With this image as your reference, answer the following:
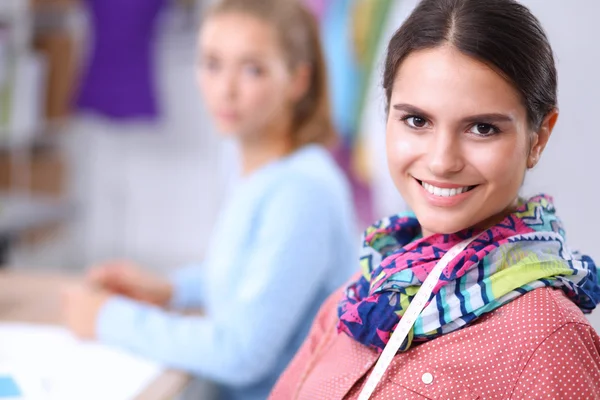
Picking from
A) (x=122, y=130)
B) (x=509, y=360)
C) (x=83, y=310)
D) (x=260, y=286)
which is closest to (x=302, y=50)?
(x=260, y=286)

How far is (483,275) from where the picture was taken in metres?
0.67

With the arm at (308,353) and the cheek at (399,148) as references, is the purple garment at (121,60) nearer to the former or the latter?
the arm at (308,353)

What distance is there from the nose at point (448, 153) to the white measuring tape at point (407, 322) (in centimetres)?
7

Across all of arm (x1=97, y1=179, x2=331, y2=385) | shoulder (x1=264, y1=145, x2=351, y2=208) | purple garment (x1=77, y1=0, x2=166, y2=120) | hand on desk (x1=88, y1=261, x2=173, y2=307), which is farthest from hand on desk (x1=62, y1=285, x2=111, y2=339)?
purple garment (x1=77, y1=0, x2=166, y2=120)

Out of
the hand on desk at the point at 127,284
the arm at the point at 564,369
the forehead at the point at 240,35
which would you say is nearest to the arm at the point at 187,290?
the hand on desk at the point at 127,284

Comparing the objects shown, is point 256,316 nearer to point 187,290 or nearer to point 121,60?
point 187,290

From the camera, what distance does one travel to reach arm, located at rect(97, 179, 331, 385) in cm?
108

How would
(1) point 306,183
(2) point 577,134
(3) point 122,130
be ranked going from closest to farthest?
(2) point 577,134, (1) point 306,183, (3) point 122,130

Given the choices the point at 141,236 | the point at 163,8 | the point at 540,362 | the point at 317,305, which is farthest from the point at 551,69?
the point at 141,236

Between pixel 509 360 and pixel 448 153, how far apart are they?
18 centimetres

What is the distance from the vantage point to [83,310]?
1.17 m

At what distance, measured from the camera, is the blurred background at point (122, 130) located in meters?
2.53

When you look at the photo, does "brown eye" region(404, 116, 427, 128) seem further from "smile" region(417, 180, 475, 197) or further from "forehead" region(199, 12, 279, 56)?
"forehead" region(199, 12, 279, 56)

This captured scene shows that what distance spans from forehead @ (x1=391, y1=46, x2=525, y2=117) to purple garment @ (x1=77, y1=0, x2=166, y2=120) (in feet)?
9.10
